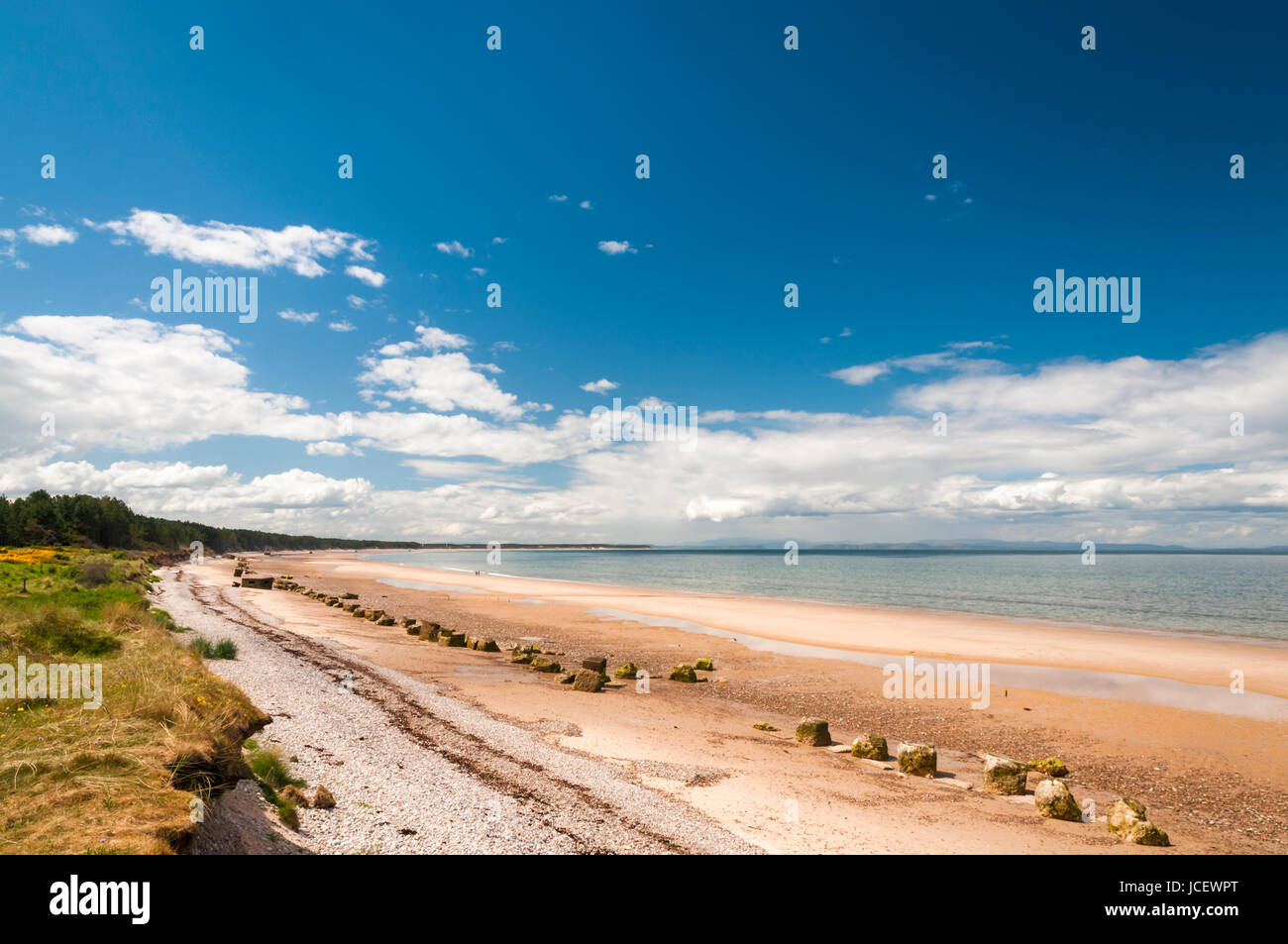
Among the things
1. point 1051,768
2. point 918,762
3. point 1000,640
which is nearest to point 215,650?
point 918,762

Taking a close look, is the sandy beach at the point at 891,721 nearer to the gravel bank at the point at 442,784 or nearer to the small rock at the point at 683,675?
the small rock at the point at 683,675

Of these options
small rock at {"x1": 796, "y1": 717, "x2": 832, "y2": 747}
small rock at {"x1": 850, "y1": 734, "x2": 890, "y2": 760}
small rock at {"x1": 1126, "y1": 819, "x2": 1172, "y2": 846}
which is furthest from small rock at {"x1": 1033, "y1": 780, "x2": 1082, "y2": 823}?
small rock at {"x1": 796, "y1": 717, "x2": 832, "y2": 747}

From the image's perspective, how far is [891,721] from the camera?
16812 mm

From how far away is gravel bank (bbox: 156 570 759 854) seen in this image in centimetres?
778

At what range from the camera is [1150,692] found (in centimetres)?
2008

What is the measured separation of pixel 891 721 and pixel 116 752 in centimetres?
1680

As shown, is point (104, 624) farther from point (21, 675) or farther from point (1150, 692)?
point (1150, 692)

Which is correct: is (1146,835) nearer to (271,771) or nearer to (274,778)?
(274,778)

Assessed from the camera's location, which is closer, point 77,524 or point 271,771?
point 271,771

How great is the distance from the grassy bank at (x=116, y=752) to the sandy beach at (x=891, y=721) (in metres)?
6.69
